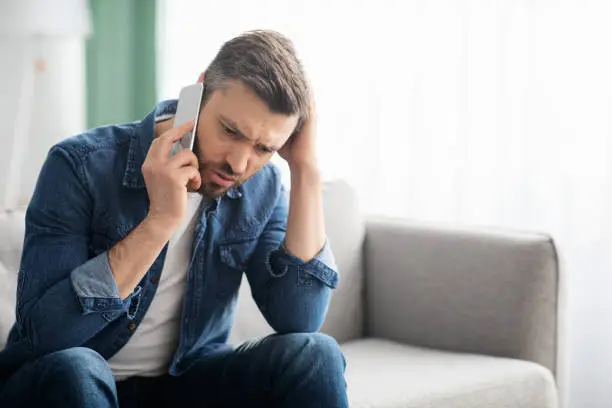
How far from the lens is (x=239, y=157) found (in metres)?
1.40

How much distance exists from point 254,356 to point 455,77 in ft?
4.76

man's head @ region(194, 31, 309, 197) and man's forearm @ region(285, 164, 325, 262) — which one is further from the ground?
man's head @ region(194, 31, 309, 197)

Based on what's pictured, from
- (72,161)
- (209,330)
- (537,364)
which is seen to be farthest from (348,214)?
(72,161)

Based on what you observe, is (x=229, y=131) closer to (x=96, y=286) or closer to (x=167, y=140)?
(x=167, y=140)

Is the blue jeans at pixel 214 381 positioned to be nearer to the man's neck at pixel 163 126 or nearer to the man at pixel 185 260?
the man at pixel 185 260

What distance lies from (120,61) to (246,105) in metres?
2.11

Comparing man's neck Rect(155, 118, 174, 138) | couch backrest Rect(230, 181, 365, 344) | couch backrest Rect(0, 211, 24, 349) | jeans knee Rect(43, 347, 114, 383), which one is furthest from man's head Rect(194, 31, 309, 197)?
couch backrest Rect(230, 181, 365, 344)

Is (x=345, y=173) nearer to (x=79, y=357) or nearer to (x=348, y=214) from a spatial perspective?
(x=348, y=214)

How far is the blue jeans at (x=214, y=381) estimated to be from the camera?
3.93 ft

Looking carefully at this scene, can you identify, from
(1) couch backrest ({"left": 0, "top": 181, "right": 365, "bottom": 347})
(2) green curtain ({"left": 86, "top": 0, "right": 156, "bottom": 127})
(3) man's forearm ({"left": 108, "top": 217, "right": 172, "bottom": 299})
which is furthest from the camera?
(2) green curtain ({"left": 86, "top": 0, "right": 156, "bottom": 127})

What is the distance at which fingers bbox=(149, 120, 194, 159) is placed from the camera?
53.4 inches

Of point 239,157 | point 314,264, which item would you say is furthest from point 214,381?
point 239,157

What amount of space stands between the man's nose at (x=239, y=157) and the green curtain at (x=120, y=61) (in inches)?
80.9

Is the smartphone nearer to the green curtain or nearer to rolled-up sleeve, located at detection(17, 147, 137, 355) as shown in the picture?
rolled-up sleeve, located at detection(17, 147, 137, 355)
